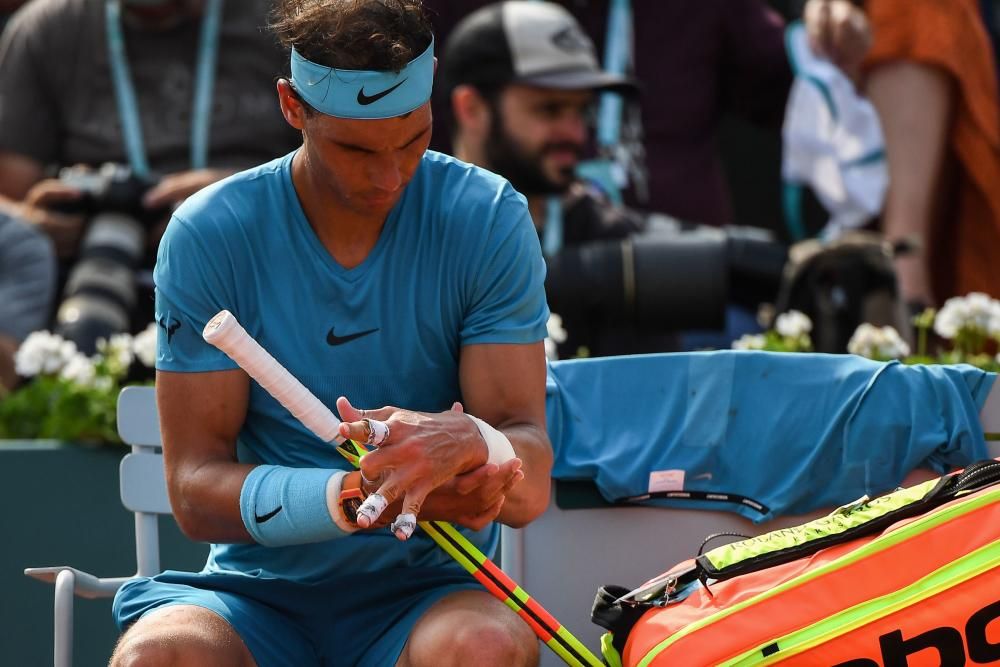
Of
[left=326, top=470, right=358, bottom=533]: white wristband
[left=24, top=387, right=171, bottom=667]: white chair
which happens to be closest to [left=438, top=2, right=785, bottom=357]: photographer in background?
[left=24, top=387, right=171, bottom=667]: white chair

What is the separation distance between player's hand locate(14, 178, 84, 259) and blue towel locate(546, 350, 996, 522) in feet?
8.57

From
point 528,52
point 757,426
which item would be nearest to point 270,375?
point 757,426

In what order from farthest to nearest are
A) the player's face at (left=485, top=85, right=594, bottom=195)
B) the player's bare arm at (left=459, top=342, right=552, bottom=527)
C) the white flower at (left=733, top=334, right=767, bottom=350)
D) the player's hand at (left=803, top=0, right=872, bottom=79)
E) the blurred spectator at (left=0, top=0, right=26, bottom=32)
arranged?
the blurred spectator at (left=0, top=0, right=26, bottom=32)
the player's hand at (left=803, top=0, right=872, bottom=79)
the player's face at (left=485, top=85, right=594, bottom=195)
the white flower at (left=733, top=334, right=767, bottom=350)
the player's bare arm at (left=459, top=342, right=552, bottom=527)

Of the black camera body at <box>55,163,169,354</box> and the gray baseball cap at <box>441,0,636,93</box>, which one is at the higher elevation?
the gray baseball cap at <box>441,0,636,93</box>

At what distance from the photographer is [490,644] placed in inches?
91.5

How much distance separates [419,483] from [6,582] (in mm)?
1932

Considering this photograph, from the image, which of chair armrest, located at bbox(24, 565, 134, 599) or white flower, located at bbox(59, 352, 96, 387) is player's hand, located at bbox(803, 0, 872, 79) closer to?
white flower, located at bbox(59, 352, 96, 387)

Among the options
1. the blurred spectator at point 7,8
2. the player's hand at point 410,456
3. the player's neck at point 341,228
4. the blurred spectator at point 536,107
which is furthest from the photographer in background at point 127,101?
the player's hand at point 410,456

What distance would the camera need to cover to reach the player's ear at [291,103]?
261 cm

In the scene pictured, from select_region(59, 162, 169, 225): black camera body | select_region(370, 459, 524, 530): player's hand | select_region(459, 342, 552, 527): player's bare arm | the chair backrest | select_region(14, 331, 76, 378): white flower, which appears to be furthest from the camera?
select_region(59, 162, 169, 225): black camera body

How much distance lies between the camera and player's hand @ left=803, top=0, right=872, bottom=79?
221 inches

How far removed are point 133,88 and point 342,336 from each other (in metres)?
3.17

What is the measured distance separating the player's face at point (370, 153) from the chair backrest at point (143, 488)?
0.82 metres

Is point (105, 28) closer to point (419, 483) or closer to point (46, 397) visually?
point (46, 397)
